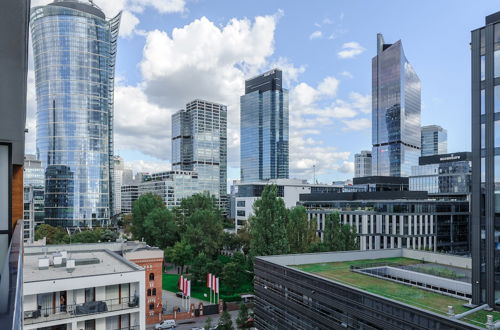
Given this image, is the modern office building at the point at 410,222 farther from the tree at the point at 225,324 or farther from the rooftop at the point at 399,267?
the tree at the point at 225,324

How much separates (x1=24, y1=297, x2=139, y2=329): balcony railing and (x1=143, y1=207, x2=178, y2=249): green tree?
47.8 m

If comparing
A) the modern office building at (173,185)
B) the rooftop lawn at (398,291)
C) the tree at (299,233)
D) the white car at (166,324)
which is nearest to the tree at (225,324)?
the white car at (166,324)

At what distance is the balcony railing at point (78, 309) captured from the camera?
69.0ft

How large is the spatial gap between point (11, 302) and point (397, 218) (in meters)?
63.0

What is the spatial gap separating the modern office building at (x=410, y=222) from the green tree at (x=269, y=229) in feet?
47.9

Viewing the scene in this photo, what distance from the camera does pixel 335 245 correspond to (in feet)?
143

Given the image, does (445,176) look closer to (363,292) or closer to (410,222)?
(410,222)

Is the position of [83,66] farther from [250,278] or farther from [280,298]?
[280,298]

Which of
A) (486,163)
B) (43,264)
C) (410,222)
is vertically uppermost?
(486,163)

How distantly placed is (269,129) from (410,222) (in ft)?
445

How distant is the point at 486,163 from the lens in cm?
2194

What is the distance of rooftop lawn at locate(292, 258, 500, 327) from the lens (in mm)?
19469

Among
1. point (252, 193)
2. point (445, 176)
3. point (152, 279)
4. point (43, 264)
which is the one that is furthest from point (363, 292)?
point (445, 176)

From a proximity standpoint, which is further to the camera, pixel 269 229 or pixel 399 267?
pixel 269 229
